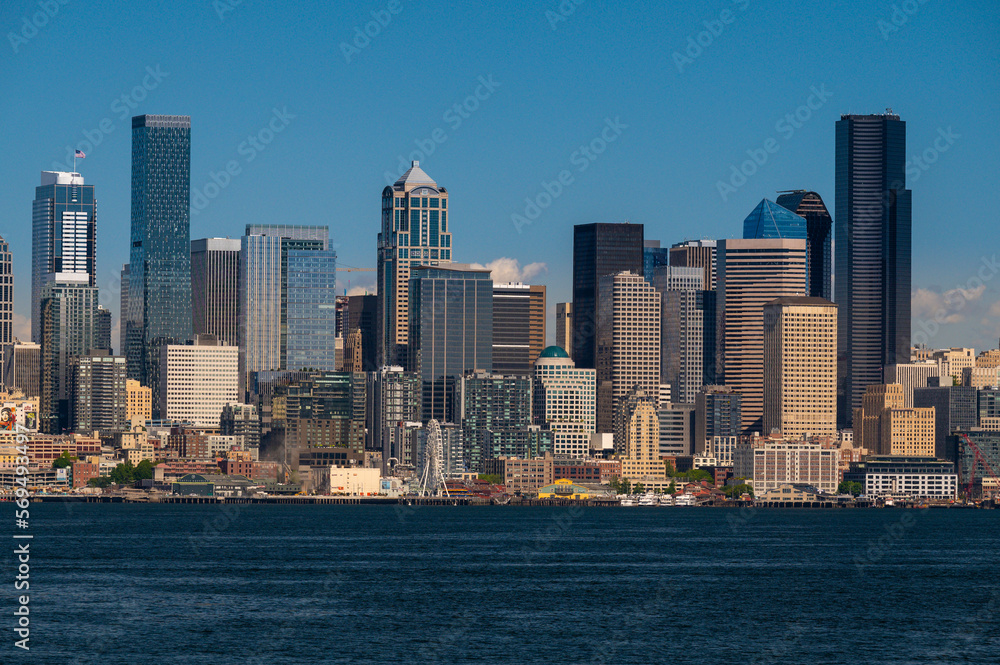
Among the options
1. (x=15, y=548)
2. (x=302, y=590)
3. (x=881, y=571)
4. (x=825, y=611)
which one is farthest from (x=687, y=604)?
(x=15, y=548)

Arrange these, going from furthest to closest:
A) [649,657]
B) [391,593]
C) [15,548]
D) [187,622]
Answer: [15,548], [391,593], [187,622], [649,657]

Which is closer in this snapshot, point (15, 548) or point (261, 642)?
point (261, 642)

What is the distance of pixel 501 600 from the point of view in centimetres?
9294

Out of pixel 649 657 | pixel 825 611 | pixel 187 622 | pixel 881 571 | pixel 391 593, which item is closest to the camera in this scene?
pixel 649 657

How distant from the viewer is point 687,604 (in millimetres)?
91688

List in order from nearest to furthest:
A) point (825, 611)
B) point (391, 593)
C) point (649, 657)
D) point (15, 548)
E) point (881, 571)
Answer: point (649, 657) < point (825, 611) < point (391, 593) < point (881, 571) < point (15, 548)

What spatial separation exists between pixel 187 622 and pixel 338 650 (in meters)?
10.3

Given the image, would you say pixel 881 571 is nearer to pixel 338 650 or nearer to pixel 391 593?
pixel 391 593

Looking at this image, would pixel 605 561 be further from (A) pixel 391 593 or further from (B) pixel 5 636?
(B) pixel 5 636

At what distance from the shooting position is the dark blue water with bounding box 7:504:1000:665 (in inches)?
2921

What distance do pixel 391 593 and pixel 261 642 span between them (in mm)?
21510

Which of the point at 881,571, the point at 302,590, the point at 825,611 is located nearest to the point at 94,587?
the point at 302,590

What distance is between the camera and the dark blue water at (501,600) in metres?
74.2

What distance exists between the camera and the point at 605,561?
12112 centimetres
